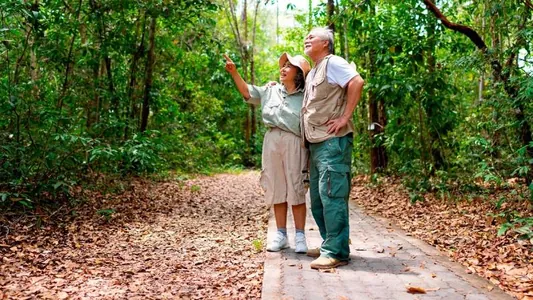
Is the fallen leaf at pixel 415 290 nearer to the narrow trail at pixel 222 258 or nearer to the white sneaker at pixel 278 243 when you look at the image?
the narrow trail at pixel 222 258

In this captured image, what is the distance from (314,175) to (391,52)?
5038mm

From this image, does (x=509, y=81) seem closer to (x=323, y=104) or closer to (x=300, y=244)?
(x=323, y=104)

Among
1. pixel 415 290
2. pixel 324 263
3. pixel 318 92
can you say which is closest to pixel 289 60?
pixel 318 92

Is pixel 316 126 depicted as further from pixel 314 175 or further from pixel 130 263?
pixel 130 263

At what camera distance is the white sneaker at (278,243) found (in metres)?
5.14

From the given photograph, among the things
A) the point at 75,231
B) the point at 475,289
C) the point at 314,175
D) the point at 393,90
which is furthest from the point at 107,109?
the point at 475,289

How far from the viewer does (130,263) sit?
16.9ft

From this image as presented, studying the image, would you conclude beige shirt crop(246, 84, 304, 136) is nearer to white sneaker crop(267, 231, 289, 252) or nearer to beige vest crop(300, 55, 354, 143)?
beige vest crop(300, 55, 354, 143)

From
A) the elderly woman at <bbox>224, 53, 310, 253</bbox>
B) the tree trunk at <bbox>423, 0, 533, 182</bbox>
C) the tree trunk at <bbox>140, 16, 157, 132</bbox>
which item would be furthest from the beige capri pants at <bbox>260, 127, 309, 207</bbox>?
the tree trunk at <bbox>140, 16, 157, 132</bbox>

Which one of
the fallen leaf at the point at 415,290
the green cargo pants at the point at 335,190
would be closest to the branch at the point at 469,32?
A: the green cargo pants at the point at 335,190

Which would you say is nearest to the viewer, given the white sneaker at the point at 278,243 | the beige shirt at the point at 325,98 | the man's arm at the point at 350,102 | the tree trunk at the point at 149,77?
the man's arm at the point at 350,102

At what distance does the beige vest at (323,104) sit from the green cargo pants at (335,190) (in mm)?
78

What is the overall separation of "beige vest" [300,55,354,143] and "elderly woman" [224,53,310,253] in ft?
1.17

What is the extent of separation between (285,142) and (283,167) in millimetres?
239
